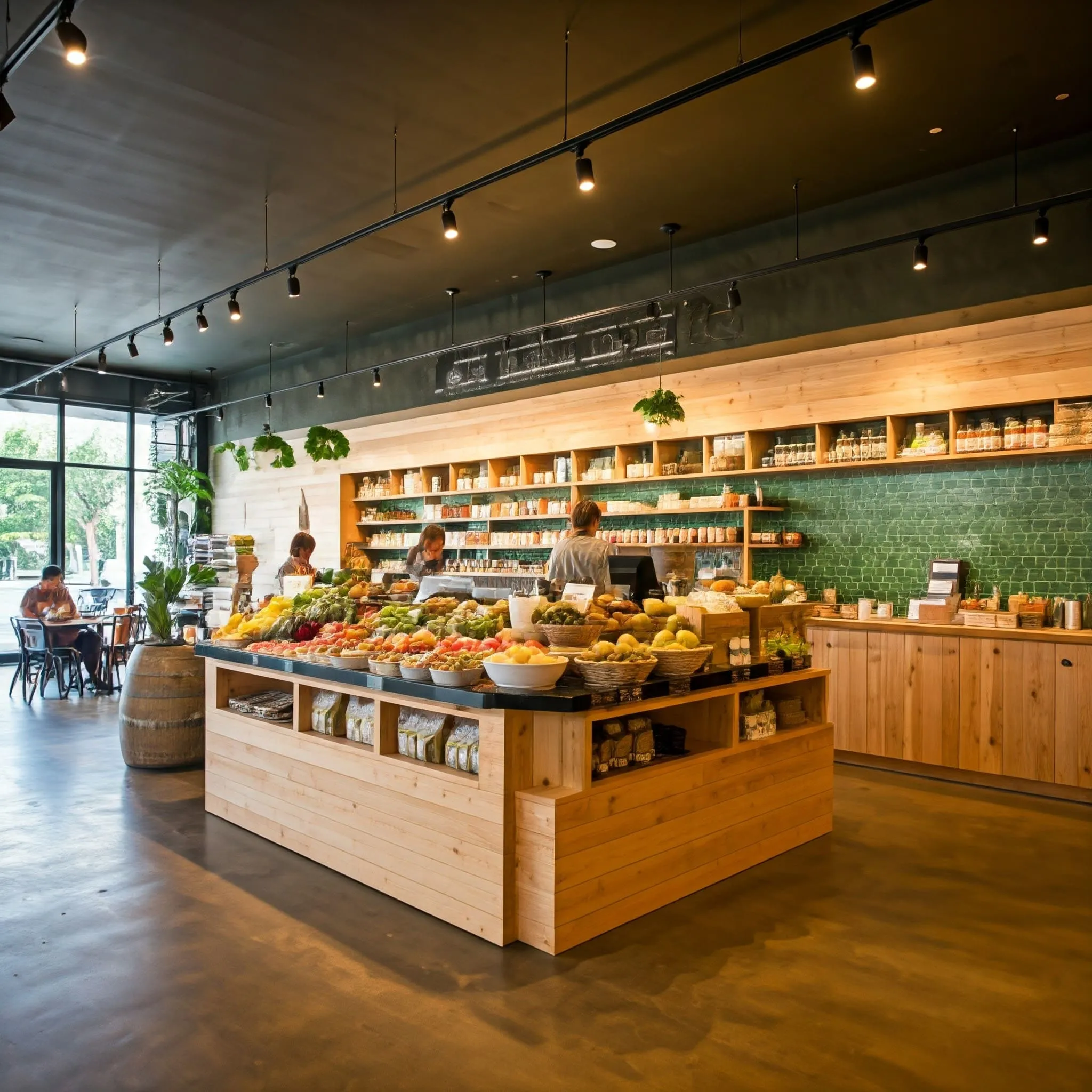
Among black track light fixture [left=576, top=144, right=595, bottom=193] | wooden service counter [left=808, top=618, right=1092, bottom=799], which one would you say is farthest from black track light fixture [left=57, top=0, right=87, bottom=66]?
wooden service counter [left=808, top=618, right=1092, bottom=799]

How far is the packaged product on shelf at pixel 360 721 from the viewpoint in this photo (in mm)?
4387

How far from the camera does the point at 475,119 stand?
206 inches

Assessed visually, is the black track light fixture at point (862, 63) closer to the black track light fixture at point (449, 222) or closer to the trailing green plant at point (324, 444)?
the black track light fixture at point (449, 222)

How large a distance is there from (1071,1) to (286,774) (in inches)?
209

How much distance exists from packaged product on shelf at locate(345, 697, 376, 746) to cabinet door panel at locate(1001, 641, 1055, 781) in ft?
13.8

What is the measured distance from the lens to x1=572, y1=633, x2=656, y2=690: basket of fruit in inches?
144

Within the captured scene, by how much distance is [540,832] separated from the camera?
3459 millimetres

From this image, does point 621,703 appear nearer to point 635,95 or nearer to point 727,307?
point 635,95

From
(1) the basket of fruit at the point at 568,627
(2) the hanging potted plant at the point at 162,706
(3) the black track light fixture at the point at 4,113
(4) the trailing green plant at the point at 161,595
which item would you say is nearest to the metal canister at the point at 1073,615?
(1) the basket of fruit at the point at 568,627

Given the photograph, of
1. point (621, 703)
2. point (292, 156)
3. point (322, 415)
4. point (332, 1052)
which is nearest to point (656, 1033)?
point (332, 1052)

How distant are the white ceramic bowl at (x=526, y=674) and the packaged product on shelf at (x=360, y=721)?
3.09 ft

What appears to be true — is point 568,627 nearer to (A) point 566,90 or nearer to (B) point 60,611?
(A) point 566,90

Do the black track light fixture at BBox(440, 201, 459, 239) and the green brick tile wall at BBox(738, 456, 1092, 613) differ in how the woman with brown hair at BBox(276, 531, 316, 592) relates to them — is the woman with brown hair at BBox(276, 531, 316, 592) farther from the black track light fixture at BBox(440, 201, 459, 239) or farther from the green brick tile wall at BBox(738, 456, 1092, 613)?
the green brick tile wall at BBox(738, 456, 1092, 613)

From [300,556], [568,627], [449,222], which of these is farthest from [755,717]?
[300,556]
